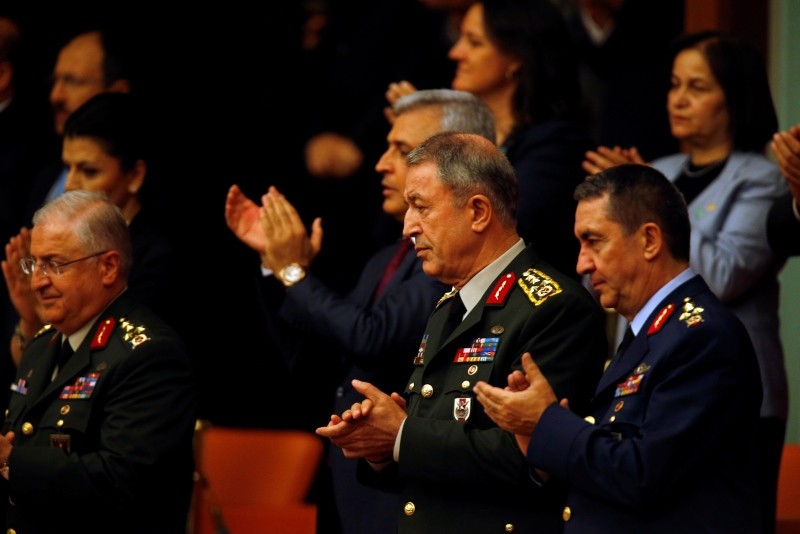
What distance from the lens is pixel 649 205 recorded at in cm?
332

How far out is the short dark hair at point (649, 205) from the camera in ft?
10.8

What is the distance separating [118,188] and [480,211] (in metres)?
1.86

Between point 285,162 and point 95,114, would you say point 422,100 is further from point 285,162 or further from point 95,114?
point 285,162

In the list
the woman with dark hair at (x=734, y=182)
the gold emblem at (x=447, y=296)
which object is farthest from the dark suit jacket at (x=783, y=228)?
the gold emblem at (x=447, y=296)

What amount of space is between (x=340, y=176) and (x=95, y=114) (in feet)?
4.64

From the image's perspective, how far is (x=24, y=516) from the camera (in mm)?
4055

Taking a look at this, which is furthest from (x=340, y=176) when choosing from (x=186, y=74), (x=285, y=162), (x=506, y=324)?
(x=506, y=324)

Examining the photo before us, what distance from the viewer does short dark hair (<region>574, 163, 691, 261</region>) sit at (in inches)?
130

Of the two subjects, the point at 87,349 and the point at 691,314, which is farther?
the point at 87,349

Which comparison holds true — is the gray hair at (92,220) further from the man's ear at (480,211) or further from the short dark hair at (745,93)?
the short dark hair at (745,93)

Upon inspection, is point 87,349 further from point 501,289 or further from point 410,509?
point 501,289

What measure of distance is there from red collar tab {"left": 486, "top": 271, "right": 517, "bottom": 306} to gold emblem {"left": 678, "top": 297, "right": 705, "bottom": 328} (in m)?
0.48

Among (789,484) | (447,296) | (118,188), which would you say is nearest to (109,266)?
(118,188)

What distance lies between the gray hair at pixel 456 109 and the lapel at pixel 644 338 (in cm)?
110
